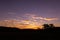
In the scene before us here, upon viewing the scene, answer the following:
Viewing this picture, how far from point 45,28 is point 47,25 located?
1112 millimetres

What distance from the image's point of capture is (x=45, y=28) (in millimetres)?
49000

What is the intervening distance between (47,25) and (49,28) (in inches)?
76.9

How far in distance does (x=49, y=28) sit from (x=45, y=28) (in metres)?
2.05

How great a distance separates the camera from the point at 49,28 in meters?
47.2

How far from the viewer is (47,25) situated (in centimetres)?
4894
